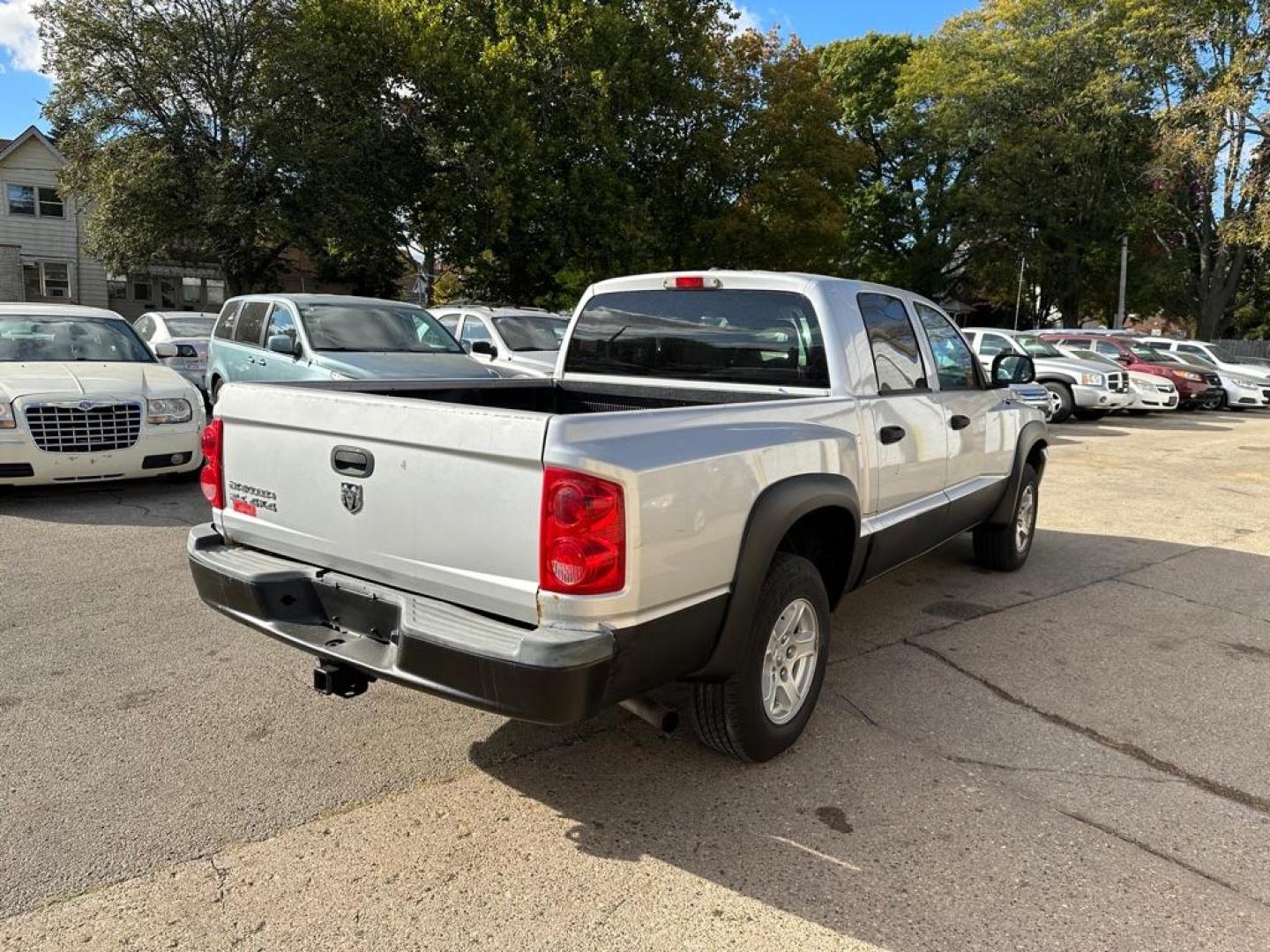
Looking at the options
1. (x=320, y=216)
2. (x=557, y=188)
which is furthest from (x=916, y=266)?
(x=320, y=216)

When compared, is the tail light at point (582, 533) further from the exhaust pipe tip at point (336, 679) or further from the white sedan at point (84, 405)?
the white sedan at point (84, 405)

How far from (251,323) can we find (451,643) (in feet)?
28.6

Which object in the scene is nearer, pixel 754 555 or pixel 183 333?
pixel 754 555

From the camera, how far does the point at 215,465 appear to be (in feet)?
11.6

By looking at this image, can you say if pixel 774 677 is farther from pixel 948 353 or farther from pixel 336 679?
pixel 948 353

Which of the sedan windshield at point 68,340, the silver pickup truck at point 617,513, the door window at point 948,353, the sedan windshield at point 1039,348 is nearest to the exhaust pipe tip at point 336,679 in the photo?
the silver pickup truck at point 617,513

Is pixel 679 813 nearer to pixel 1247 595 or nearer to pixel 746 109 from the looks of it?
pixel 1247 595

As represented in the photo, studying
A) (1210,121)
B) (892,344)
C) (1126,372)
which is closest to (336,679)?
(892,344)

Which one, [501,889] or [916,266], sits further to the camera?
[916,266]

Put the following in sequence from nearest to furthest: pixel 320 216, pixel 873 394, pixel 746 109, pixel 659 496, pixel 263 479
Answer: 1. pixel 659 496
2. pixel 263 479
3. pixel 873 394
4. pixel 320 216
5. pixel 746 109

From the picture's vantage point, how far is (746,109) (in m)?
27.0

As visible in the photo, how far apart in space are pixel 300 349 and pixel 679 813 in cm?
737

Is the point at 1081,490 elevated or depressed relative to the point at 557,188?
depressed

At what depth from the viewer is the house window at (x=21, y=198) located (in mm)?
32062
